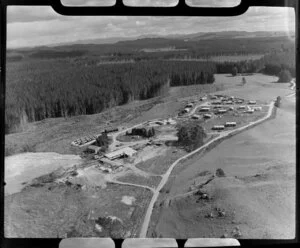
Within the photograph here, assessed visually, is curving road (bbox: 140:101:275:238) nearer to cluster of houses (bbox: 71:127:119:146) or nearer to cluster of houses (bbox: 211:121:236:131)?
cluster of houses (bbox: 211:121:236:131)

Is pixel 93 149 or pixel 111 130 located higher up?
pixel 111 130

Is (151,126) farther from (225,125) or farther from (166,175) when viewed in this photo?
(225,125)

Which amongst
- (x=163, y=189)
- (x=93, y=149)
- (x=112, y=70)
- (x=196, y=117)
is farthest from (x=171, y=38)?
(x=163, y=189)

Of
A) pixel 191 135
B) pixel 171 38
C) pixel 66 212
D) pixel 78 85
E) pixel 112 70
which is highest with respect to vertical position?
pixel 171 38

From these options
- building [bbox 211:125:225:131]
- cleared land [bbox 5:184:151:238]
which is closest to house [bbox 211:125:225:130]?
building [bbox 211:125:225:131]

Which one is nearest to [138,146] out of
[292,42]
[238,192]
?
[238,192]

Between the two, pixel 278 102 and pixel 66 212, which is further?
pixel 278 102

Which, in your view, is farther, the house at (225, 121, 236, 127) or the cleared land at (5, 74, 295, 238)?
the house at (225, 121, 236, 127)
